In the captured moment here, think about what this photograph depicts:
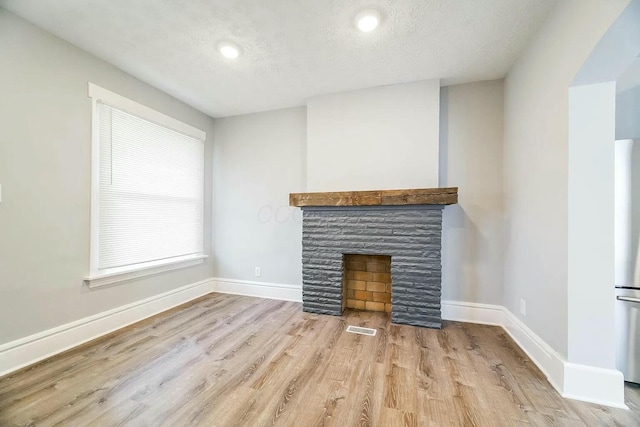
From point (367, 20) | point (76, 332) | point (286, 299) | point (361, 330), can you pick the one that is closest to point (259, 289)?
point (286, 299)

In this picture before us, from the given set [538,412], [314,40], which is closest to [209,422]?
[538,412]

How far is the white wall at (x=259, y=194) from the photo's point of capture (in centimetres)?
329

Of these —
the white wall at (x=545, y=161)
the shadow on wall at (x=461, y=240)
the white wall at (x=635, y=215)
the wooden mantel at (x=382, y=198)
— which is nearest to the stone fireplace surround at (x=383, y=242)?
the wooden mantel at (x=382, y=198)

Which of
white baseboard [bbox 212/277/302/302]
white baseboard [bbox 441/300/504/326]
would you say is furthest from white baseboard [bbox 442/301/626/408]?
white baseboard [bbox 212/277/302/302]

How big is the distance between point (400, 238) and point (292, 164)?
5.46ft

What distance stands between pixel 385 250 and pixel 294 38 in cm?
210

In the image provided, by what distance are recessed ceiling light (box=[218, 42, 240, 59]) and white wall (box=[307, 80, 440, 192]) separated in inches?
41.3

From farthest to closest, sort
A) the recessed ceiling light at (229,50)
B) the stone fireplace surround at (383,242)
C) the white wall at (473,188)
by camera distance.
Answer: the white wall at (473,188)
the stone fireplace surround at (383,242)
the recessed ceiling light at (229,50)

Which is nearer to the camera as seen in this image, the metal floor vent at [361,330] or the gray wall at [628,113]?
the gray wall at [628,113]

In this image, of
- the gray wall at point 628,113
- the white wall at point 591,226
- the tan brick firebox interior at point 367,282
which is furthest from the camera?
the tan brick firebox interior at point 367,282

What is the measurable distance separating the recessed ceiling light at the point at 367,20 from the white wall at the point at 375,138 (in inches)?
37.3

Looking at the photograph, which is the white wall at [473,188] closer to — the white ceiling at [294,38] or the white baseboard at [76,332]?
the white ceiling at [294,38]

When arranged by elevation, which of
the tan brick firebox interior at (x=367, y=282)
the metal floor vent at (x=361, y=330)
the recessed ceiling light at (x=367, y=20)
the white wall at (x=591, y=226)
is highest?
the recessed ceiling light at (x=367, y=20)

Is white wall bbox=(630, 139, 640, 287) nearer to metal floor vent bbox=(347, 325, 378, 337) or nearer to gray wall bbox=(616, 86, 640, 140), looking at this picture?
gray wall bbox=(616, 86, 640, 140)
